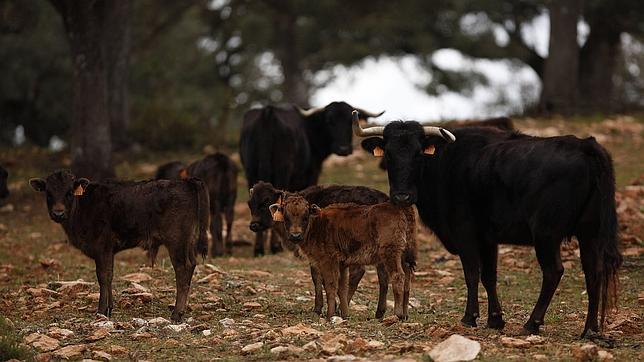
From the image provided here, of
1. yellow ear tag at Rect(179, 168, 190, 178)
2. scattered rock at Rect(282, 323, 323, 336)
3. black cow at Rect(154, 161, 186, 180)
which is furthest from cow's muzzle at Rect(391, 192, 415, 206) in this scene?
black cow at Rect(154, 161, 186, 180)

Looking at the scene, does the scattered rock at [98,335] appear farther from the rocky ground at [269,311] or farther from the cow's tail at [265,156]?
the cow's tail at [265,156]

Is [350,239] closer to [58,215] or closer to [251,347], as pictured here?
[251,347]

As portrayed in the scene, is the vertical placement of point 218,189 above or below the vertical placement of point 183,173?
below

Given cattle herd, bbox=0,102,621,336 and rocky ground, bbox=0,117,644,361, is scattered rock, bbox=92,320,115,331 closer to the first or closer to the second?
rocky ground, bbox=0,117,644,361

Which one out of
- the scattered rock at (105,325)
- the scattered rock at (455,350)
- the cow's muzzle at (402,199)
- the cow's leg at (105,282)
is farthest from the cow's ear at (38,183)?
the scattered rock at (455,350)

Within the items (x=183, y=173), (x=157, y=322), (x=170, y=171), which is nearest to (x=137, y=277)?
(x=157, y=322)

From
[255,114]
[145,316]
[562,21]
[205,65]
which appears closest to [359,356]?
[145,316]

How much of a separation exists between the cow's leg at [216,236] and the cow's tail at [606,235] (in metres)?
8.10

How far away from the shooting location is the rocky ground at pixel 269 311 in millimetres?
9578

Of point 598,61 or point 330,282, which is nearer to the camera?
point 330,282

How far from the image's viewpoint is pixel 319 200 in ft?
42.7

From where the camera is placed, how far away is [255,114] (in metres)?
18.7

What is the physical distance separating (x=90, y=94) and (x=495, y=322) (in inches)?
541

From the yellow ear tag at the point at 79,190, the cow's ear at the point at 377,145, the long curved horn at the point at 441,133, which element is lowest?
the yellow ear tag at the point at 79,190
